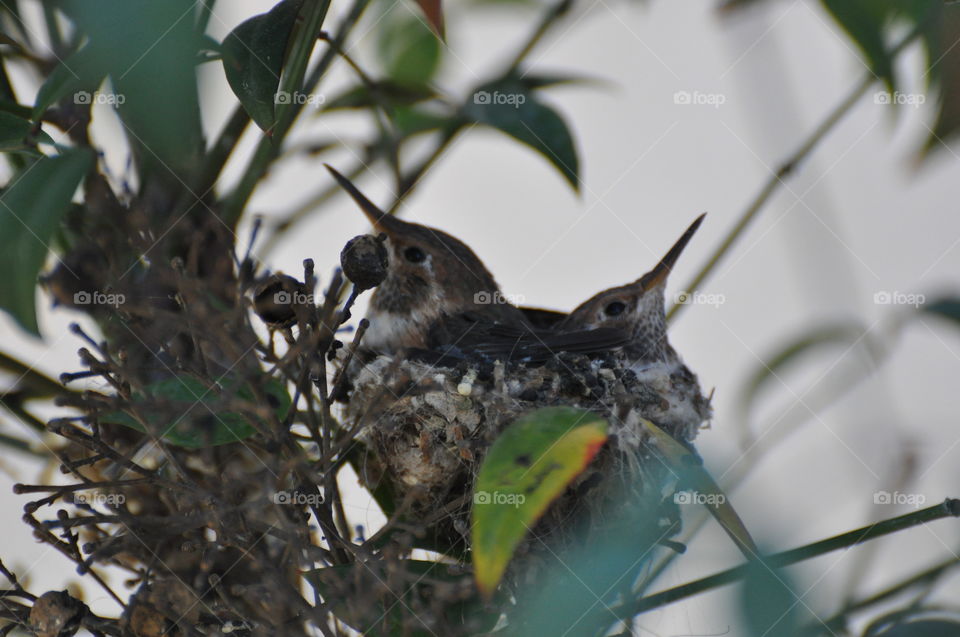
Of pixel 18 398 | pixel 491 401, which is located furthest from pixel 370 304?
pixel 18 398

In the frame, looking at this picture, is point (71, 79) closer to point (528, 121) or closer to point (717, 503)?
point (528, 121)

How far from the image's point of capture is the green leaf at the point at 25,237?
1.42m

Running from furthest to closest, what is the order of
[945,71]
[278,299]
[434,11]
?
1. [945,71]
2. [434,11]
3. [278,299]

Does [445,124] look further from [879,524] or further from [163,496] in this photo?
[879,524]

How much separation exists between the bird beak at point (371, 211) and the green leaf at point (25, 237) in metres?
0.78

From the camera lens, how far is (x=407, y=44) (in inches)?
106

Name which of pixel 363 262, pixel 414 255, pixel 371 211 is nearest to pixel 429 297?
pixel 414 255

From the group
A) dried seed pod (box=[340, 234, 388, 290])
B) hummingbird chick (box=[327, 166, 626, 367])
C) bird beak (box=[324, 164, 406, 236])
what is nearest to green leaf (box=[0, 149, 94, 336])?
dried seed pod (box=[340, 234, 388, 290])

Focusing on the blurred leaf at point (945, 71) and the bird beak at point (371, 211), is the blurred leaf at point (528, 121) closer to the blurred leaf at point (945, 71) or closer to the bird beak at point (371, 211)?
the bird beak at point (371, 211)

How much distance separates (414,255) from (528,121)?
646 mm

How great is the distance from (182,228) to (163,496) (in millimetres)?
426

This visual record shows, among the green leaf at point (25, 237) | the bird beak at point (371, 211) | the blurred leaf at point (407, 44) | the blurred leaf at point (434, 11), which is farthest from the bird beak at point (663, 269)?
the green leaf at point (25, 237)

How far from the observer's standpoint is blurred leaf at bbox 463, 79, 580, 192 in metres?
2.00

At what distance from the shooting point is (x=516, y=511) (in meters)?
1.20
